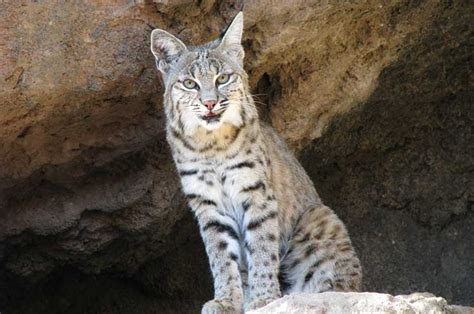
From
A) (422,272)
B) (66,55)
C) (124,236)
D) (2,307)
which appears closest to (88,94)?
(66,55)

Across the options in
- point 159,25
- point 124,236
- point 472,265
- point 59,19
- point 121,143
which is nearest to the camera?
point 59,19

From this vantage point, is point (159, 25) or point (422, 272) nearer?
point (159, 25)

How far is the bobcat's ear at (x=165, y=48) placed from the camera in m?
6.05

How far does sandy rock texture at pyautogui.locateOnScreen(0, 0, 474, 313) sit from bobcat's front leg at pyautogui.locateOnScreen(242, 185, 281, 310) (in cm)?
100

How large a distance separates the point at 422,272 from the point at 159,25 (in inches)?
117

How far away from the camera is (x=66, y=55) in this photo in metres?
5.93

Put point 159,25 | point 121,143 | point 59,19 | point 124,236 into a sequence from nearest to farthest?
point 59,19
point 159,25
point 121,143
point 124,236

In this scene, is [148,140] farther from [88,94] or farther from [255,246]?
[255,246]

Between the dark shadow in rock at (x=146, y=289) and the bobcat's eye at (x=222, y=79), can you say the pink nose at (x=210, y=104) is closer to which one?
the bobcat's eye at (x=222, y=79)

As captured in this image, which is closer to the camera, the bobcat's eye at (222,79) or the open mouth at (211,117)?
the open mouth at (211,117)

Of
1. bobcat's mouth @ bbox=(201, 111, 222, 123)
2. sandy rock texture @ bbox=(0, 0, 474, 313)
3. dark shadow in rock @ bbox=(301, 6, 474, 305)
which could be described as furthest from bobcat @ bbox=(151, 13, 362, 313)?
dark shadow in rock @ bbox=(301, 6, 474, 305)

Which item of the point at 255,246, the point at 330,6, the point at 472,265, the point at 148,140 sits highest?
the point at 330,6

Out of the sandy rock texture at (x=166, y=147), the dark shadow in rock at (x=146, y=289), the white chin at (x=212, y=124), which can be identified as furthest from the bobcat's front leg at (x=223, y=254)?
the dark shadow in rock at (x=146, y=289)

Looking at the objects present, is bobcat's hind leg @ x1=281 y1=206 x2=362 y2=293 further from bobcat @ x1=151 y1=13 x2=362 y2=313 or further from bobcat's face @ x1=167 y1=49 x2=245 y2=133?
bobcat's face @ x1=167 y1=49 x2=245 y2=133
